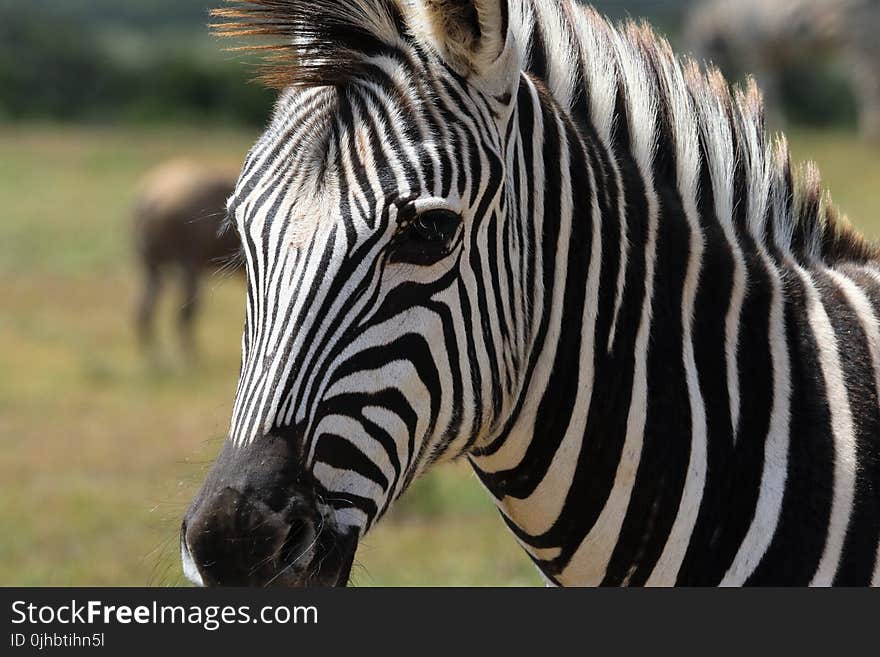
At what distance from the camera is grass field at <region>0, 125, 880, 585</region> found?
23.7 feet

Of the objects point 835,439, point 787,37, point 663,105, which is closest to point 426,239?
point 663,105

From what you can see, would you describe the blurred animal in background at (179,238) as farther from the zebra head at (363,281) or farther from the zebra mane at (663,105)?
the zebra head at (363,281)

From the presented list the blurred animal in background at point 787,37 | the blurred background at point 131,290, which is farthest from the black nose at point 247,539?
the blurred animal in background at point 787,37

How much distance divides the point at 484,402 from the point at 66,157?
3033 centimetres

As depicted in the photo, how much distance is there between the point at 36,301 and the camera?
1827 centimetres

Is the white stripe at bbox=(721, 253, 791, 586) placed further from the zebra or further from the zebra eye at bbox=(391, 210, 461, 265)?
the zebra eye at bbox=(391, 210, 461, 265)

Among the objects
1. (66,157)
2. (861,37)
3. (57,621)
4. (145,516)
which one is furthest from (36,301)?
(861,37)

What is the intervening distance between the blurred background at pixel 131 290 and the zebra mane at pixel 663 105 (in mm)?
407

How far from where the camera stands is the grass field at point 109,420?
23.7 ft

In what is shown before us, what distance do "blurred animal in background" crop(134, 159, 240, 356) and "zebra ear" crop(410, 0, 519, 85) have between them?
41.1 feet

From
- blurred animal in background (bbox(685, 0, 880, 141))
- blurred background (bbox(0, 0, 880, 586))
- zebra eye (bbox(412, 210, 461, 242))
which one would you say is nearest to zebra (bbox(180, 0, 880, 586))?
zebra eye (bbox(412, 210, 461, 242))

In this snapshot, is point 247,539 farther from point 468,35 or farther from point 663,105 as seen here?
point 663,105

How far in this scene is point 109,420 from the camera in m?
12.1

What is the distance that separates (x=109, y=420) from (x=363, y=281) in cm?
1025
